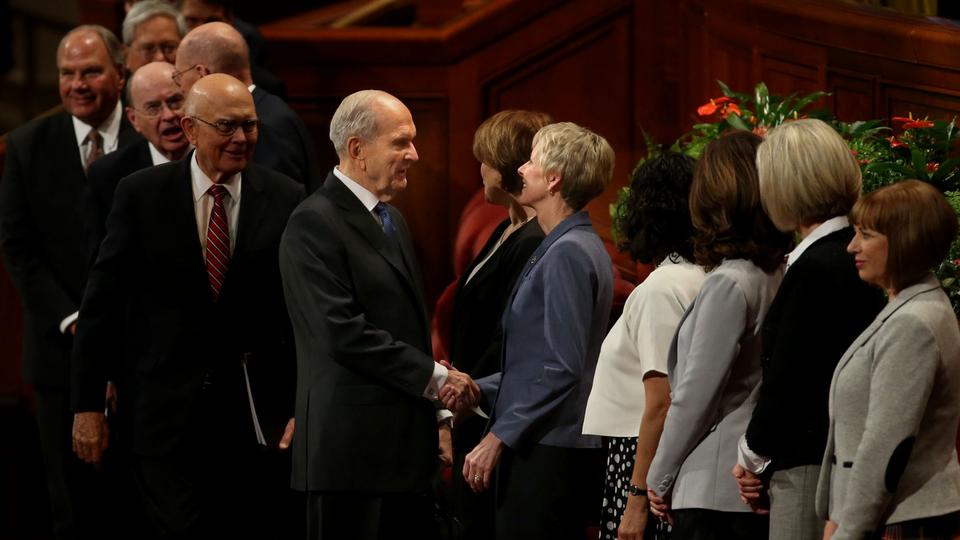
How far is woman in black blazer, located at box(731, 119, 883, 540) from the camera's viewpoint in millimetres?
3266

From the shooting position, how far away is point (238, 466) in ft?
14.7

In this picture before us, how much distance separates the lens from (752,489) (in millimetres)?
3381

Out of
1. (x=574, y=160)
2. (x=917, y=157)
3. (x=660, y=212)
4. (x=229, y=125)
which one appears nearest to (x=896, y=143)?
(x=917, y=157)

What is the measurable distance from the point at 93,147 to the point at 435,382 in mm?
2270

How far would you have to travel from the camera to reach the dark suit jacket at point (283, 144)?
17.0 feet

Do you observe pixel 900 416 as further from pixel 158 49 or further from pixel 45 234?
pixel 158 49

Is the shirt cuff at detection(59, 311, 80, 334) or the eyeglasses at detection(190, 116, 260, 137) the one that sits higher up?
the eyeglasses at detection(190, 116, 260, 137)

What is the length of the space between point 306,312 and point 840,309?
1.36 metres

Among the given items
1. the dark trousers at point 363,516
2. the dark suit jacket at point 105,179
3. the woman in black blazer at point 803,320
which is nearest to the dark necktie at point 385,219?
the dark trousers at point 363,516

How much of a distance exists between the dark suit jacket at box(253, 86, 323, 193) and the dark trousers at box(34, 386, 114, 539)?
117cm

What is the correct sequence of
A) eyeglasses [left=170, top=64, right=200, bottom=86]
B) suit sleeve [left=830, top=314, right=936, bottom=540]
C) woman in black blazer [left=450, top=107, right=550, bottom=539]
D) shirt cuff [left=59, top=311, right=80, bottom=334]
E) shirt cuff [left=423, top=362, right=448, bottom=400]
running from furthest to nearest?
shirt cuff [left=59, top=311, right=80, bottom=334], eyeglasses [left=170, top=64, right=200, bottom=86], woman in black blazer [left=450, top=107, right=550, bottom=539], shirt cuff [left=423, top=362, right=448, bottom=400], suit sleeve [left=830, top=314, right=936, bottom=540]

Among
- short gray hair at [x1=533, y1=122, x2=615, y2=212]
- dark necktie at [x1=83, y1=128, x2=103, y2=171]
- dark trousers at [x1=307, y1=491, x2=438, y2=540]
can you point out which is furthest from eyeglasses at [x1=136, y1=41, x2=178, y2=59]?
dark trousers at [x1=307, y1=491, x2=438, y2=540]

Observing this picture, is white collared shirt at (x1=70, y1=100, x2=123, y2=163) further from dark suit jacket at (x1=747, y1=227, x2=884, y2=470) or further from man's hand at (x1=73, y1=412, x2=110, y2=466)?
dark suit jacket at (x1=747, y1=227, x2=884, y2=470)

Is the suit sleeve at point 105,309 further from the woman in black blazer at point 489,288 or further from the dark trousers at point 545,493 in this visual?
the dark trousers at point 545,493
